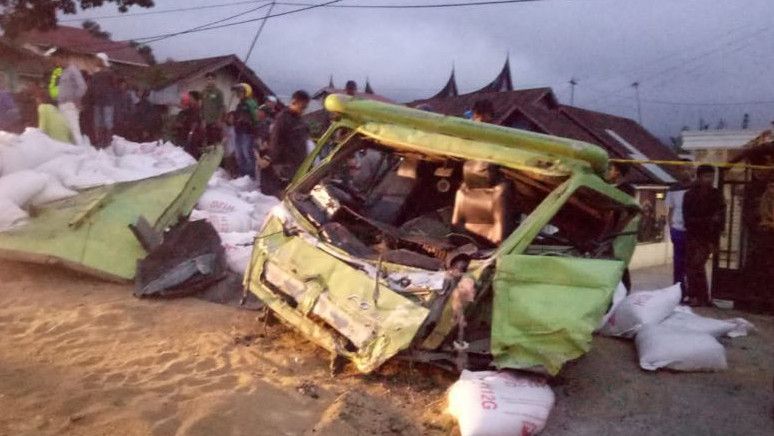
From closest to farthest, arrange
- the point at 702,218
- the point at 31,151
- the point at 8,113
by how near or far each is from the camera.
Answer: the point at 702,218 → the point at 31,151 → the point at 8,113

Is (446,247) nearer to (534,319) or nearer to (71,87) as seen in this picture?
(534,319)

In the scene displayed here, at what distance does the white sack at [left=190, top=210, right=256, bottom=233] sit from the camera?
802cm

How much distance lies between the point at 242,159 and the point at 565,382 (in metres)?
6.71

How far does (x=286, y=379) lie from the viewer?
15.2 feet

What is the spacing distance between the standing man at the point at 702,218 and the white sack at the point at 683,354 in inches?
96.5

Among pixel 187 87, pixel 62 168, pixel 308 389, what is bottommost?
pixel 308 389

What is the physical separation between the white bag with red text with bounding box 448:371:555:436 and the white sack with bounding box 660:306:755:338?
230 cm

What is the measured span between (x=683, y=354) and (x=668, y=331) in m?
0.39

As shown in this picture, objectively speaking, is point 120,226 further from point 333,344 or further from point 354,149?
point 333,344

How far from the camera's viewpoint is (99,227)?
6.98m

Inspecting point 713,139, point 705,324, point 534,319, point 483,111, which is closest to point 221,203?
point 483,111

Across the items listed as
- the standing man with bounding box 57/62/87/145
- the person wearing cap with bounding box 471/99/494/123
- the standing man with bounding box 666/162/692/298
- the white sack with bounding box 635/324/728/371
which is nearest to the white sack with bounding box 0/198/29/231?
the standing man with bounding box 57/62/87/145

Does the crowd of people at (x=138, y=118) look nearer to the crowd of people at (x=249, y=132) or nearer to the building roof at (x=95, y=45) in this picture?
Result: the crowd of people at (x=249, y=132)

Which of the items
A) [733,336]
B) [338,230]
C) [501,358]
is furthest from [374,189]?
[733,336]
